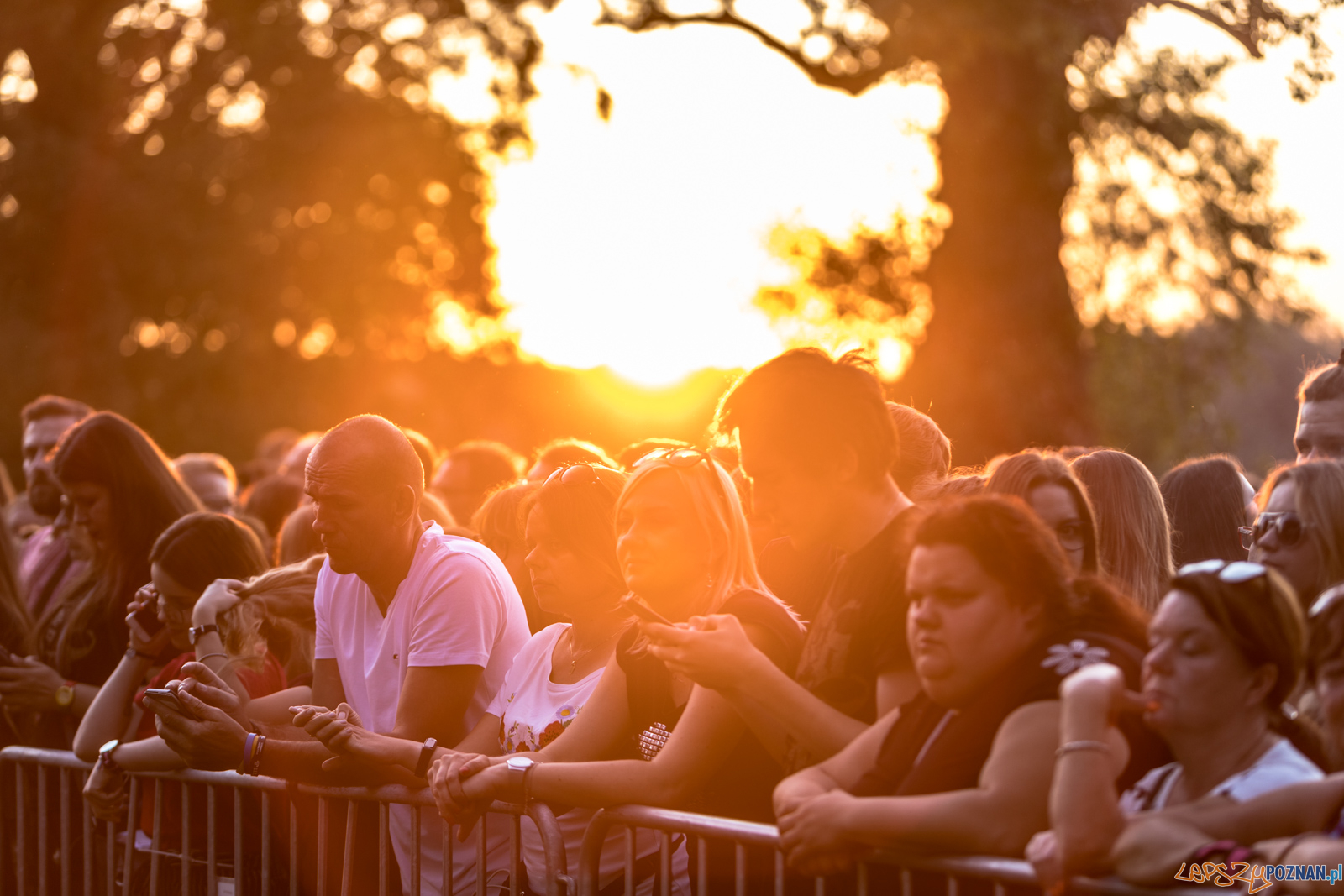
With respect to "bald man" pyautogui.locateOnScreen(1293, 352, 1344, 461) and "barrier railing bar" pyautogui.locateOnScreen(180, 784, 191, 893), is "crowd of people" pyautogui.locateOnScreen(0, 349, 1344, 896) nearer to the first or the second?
"bald man" pyautogui.locateOnScreen(1293, 352, 1344, 461)

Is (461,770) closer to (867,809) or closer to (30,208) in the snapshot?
(867,809)

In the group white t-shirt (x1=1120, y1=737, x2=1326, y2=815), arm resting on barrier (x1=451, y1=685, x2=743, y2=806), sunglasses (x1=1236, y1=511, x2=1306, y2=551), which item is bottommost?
arm resting on barrier (x1=451, y1=685, x2=743, y2=806)

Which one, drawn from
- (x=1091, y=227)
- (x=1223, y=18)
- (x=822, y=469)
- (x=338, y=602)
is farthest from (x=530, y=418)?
(x=822, y=469)

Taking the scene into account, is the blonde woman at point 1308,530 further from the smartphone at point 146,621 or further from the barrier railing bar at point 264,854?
the smartphone at point 146,621

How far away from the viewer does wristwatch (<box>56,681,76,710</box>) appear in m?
5.26

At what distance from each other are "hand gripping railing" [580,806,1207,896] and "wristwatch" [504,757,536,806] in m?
0.18

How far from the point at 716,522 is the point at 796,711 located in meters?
0.67

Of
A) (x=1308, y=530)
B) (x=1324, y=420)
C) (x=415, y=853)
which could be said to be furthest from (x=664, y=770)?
(x=1324, y=420)

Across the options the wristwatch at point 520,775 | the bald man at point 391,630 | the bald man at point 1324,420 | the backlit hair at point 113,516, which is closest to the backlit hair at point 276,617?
the bald man at point 391,630

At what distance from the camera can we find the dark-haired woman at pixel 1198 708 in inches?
91.5

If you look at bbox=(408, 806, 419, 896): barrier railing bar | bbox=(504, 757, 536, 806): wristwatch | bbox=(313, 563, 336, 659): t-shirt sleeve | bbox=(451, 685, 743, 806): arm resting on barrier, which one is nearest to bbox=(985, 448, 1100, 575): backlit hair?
bbox=(451, 685, 743, 806): arm resting on barrier

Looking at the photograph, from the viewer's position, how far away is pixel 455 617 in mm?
4043

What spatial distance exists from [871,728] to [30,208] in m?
20.4

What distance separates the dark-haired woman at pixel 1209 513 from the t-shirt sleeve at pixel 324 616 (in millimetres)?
2859
